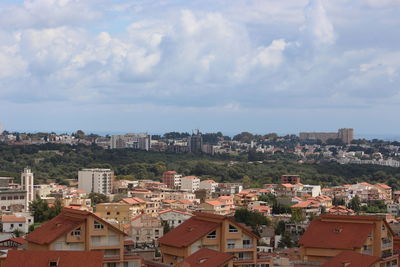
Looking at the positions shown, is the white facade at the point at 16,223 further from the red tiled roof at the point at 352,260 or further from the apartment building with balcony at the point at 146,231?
the red tiled roof at the point at 352,260

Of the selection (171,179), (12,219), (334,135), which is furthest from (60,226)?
(334,135)

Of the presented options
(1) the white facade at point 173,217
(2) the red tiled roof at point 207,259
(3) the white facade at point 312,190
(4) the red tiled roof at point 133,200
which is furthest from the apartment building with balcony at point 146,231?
(3) the white facade at point 312,190

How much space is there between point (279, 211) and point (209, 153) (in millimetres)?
68209

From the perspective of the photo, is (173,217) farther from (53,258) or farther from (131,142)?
(131,142)

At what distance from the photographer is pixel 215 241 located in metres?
19.1

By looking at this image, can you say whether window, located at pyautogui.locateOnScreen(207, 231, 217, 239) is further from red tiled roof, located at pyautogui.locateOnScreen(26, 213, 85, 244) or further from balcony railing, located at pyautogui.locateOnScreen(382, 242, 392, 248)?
balcony railing, located at pyautogui.locateOnScreen(382, 242, 392, 248)

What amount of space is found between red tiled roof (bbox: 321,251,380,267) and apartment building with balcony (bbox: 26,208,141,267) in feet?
14.2

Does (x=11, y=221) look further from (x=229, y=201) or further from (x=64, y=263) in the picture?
(x=64, y=263)

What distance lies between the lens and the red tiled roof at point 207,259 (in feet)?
56.0

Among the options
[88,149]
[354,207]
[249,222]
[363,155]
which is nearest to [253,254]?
[249,222]

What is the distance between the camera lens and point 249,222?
43.3m

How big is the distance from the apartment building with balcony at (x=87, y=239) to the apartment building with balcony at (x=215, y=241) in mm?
827

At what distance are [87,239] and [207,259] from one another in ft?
9.92

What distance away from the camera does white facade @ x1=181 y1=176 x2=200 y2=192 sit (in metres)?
77.2
